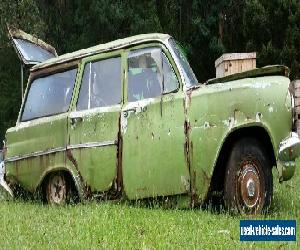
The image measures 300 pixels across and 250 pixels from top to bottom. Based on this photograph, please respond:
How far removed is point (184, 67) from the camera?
20.7 ft

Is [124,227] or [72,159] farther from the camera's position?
[72,159]

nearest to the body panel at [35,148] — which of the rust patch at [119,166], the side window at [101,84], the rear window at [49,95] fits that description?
the rear window at [49,95]

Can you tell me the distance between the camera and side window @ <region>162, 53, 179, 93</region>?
20.4ft

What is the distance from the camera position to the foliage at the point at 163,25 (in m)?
23.0

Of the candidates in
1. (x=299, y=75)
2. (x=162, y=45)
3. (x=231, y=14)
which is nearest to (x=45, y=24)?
(x=231, y=14)

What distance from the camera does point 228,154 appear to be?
5.91 meters

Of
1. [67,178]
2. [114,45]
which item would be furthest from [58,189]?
[114,45]

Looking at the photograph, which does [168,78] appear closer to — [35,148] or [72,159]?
[72,159]

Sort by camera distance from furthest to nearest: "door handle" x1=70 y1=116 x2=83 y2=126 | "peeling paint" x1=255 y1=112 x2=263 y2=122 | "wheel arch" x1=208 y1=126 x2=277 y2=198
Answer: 1. "door handle" x1=70 y1=116 x2=83 y2=126
2. "wheel arch" x1=208 y1=126 x2=277 y2=198
3. "peeling paint" x1=255 y1=112 x2=263 y2=122

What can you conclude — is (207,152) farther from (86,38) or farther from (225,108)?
(86,38)

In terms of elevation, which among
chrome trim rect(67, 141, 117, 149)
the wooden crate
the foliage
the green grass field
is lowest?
the green grass field

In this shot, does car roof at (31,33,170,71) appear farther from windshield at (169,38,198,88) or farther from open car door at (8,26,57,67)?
open car door at (8,26,57,67)

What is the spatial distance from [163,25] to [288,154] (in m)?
22.0

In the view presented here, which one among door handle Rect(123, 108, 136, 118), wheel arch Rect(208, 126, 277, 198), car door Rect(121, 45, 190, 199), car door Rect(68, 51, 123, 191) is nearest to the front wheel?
wheel arch Rect(208, 126, 277, 198)
